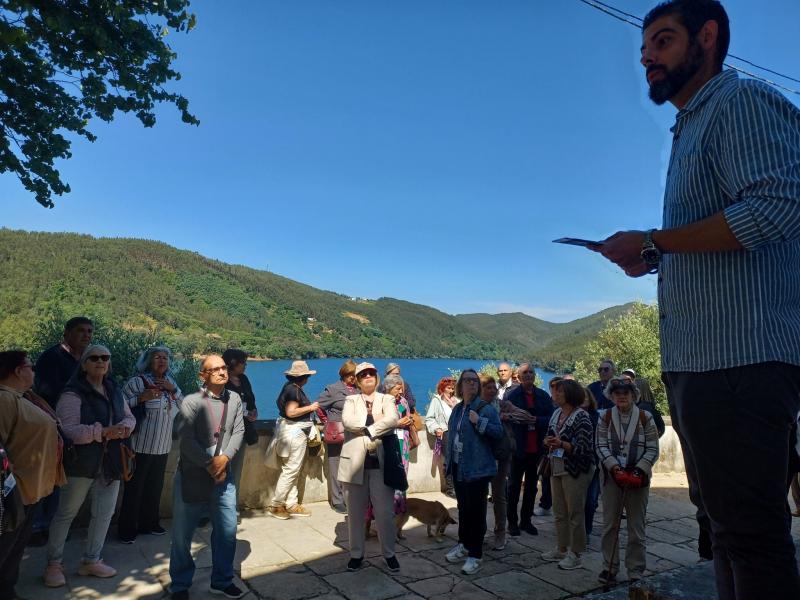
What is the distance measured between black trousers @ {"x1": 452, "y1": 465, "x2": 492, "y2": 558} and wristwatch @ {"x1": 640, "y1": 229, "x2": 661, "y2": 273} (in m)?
3.86

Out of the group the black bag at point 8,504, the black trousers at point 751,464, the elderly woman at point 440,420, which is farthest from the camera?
the elderly woman at point 440,420

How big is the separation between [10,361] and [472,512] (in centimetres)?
401

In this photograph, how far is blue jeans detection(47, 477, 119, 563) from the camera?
3951 millimetres

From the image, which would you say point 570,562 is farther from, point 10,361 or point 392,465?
point 10,361

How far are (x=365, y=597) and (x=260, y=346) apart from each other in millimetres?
66442

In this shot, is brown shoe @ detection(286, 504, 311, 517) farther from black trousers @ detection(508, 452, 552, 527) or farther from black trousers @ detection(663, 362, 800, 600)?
black trousers @ detection(663, 362, 800, 600)

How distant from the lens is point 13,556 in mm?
3449

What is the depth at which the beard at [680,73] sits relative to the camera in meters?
1.42

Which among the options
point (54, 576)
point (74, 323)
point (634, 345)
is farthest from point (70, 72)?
point (634, 345)

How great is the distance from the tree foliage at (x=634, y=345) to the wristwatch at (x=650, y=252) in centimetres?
2074

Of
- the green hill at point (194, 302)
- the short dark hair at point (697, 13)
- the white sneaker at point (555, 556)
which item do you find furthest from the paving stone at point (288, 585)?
the green hill at point (194, 302)

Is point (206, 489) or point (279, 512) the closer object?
point (206, 489)

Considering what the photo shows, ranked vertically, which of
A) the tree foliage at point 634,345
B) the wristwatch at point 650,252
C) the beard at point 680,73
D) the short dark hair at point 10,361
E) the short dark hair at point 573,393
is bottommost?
the short dark hair at point 10,361

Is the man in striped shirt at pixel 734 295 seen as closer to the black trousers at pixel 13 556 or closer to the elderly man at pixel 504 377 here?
the black trousers at pixel 13 556
